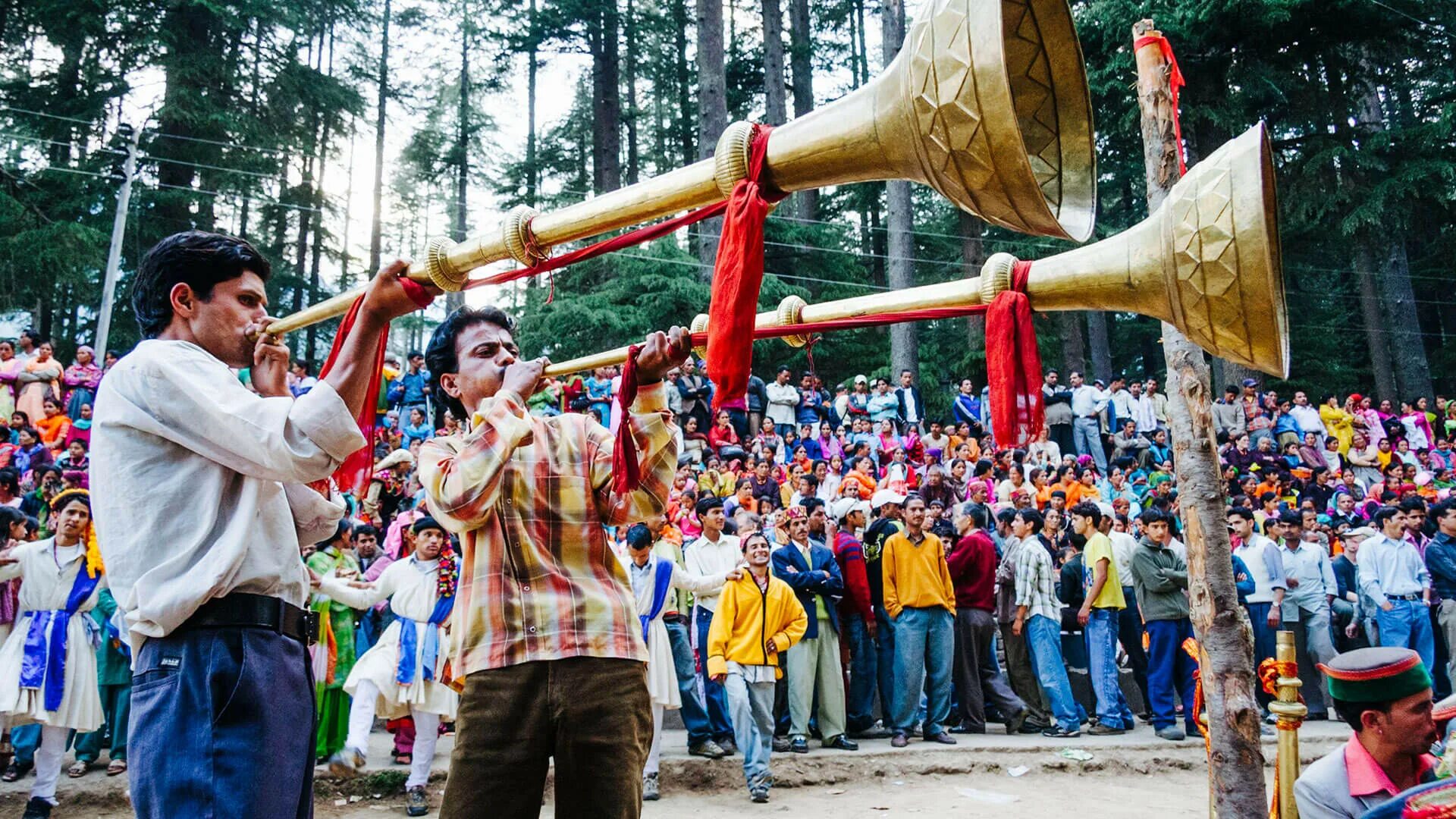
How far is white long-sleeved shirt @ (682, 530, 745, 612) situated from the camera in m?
8.78

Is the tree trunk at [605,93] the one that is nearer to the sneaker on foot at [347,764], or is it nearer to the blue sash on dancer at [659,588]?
the blue sash on dancer at [659,588]

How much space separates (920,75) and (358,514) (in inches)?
394

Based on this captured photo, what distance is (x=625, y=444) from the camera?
8.49 feet

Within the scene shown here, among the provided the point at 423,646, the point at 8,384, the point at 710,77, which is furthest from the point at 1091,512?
the point at 710,77

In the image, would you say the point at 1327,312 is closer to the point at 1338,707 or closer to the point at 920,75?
the point at 1338,707

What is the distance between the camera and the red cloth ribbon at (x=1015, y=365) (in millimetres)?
2332

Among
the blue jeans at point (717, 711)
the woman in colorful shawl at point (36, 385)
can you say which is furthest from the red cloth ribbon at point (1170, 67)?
the woman in colorful shawl at point (36, 385)

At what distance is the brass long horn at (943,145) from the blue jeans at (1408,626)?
10.3 metres

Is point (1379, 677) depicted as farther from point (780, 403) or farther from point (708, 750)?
point (780, 403)

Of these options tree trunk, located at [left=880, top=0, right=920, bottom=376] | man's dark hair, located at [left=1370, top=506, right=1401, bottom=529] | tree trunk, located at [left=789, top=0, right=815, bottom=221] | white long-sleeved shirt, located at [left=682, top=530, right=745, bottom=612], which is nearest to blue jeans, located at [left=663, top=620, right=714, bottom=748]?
white long-sleeved shirt, located at [left=682, top=530, right=745, bottom=612]

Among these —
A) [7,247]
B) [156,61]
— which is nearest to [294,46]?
[156,61]

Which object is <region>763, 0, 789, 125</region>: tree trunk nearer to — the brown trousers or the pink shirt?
the pink shirt

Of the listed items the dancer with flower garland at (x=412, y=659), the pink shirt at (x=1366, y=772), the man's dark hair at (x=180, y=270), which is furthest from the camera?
the dancer with flower garland at (x=412, y=659)

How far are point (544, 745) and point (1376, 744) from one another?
104 inches
